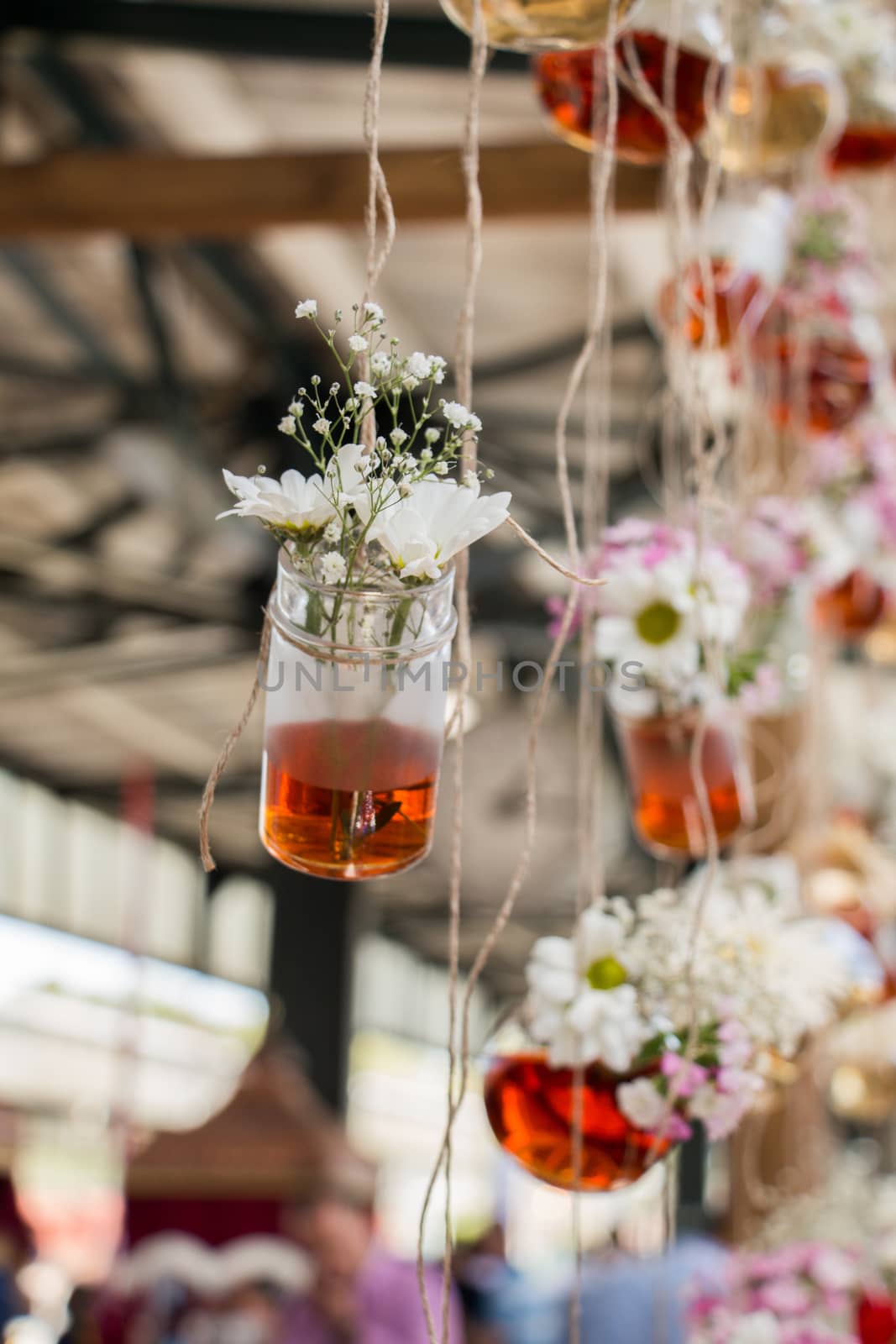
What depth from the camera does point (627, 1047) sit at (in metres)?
0.98

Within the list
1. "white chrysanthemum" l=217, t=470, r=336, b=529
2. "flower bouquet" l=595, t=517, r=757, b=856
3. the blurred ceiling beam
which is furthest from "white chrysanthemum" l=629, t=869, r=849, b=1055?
the blurred ceiling beam

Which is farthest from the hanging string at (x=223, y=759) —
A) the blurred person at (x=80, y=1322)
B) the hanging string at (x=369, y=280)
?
the blurred person at (x=80, y=1322)

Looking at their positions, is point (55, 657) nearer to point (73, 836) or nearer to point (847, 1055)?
point (73, 836)

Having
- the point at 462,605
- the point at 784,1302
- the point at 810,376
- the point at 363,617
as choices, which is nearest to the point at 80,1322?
the point at 784,1302

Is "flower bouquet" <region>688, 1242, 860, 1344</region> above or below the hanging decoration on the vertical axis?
below

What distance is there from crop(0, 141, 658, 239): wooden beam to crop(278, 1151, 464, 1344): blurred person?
1.84 meters

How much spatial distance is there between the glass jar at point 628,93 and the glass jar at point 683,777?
0.49 metres

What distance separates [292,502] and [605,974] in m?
0.44

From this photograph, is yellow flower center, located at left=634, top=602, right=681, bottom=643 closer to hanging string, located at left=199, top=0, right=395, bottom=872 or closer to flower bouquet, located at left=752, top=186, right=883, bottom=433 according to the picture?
hanging string, located at left=199, top=0, right=395, bottom=872

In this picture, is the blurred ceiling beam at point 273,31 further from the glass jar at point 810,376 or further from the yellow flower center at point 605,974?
the yellow flower center at point 605,974

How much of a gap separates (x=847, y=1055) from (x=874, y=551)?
2.57 ft

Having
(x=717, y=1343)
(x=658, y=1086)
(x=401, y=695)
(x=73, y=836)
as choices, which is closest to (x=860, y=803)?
(x=717, y=1343)

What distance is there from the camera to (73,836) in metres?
10.5

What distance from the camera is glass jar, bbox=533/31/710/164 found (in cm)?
129
